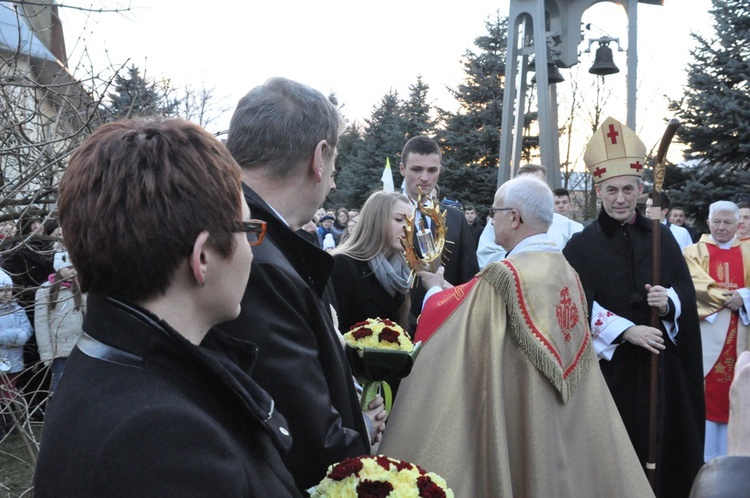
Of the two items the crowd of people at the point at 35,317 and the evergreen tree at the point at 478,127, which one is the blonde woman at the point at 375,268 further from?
the evergreen tree at the point at 478,127

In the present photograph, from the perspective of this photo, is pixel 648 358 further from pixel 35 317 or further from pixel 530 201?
pixel 35 317

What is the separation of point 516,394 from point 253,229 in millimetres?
2671

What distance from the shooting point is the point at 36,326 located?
634 cm

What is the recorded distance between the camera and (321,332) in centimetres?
216

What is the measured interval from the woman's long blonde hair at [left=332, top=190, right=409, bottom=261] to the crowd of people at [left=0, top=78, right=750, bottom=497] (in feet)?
0.05

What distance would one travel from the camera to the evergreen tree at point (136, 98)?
379 centimetres

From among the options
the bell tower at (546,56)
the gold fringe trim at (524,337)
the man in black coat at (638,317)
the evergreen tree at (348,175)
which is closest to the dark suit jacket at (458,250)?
A: the man in black coat at (638,317)

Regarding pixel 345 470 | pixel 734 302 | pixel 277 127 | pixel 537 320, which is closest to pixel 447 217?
pixel 537 320

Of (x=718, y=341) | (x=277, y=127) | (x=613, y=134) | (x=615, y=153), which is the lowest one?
(x=718, y=341)

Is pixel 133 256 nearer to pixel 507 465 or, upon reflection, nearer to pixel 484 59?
pixel 507 465

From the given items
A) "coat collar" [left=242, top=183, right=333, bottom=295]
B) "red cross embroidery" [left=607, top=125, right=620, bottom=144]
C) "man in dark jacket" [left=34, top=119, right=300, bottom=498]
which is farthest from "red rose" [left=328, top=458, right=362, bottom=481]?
"red cross embroidery" [left=607, top=125, right=620, bottom=144]

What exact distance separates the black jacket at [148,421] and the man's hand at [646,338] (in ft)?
12.7

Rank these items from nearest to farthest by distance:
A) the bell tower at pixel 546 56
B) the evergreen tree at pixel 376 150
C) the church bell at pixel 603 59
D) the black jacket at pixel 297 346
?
the black jacket at pixel 297 346 < the church bell at pixel 603 59 < the bell tower at pixel 546 56 < the evergreen tree at pixel 376 150

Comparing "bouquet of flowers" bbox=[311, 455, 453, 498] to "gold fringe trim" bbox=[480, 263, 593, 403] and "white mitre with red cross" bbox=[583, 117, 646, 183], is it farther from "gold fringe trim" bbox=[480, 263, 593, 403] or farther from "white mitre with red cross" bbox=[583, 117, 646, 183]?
"white mitre with red cross" bbox=[583, 117, 646, 183]
